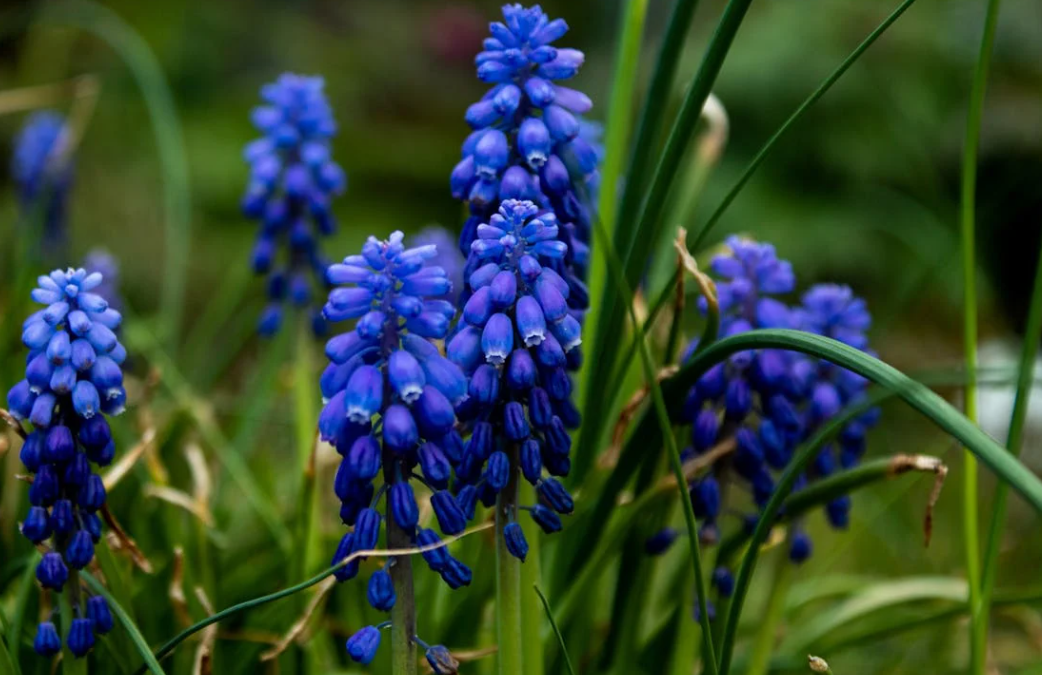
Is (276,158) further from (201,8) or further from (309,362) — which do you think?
(201,8)

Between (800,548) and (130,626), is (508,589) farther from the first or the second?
(800,548)

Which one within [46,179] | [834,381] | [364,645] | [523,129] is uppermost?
[46,179]

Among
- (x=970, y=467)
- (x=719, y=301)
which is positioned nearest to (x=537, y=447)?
(x=719, y=301)

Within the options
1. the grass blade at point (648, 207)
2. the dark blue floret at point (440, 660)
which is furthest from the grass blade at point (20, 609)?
the grass blade at point (648, 207)

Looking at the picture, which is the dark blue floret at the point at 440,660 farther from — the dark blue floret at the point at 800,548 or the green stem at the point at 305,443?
the dark blue floret at the point at 800,548

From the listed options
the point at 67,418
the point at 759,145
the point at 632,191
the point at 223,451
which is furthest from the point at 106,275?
the point at 759,145

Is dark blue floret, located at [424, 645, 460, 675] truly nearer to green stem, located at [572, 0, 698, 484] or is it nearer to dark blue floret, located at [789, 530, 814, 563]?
green stem, located at [572, 0, 698, 484]
